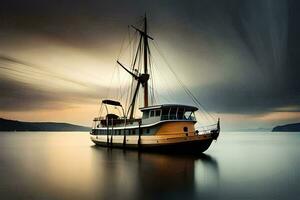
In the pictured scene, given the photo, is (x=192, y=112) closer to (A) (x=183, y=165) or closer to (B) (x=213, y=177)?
(A) (x=183, y=165)

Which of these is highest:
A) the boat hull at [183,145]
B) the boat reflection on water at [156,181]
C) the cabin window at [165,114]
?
the cabin window at [165,114]

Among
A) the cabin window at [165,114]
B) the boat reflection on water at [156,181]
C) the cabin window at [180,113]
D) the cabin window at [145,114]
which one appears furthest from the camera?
the cabin window at [145,114]

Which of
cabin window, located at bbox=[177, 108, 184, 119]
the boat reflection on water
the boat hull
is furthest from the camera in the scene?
cabin window, located at bbox=[177, 108, 184, 119]

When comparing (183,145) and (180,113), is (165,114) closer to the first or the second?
(180,113)

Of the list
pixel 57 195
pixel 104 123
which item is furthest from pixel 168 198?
pixel 104 123

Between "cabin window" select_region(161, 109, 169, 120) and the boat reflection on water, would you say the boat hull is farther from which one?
the boat reflection on water

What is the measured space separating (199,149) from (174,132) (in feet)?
13.1

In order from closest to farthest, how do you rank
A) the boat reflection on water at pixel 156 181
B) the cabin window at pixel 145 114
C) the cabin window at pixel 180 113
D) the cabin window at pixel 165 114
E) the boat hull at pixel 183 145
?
the boat reflection on water at pixel 156 181 < the boat hull at pixel 183 145 < the cabin window at pixel 165 114 < the cabin window at pixel 180 113 < the cabin window at pixel 145 114

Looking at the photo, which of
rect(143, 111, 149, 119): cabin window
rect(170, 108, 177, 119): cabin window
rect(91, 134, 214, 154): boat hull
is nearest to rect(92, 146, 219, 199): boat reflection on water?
rect(91, 134, 214, 154): boat hull

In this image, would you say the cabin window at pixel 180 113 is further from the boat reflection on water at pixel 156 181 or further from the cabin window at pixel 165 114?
the boat reflection on water at pixel 156 181

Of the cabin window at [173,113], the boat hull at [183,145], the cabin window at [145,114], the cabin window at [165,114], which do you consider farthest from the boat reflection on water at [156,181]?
the cabin window at [145,114]

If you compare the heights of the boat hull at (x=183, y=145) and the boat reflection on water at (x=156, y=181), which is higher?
the boat hull at (x=183, y=145)

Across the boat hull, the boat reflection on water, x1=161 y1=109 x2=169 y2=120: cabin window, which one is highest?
x1=161 y1=109 x2=169 y2=120: cabin window

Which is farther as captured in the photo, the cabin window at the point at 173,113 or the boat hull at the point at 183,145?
the cabin window at the point at 173,113
